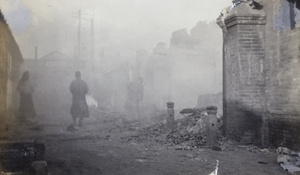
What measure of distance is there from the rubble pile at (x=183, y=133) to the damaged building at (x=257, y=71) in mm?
1042

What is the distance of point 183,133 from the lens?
10.3 m

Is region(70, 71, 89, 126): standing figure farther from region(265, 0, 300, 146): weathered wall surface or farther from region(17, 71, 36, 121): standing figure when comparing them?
region(265, 0, 300, 146): weathered wall surface

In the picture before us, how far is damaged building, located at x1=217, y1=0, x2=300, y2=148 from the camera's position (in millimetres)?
7941

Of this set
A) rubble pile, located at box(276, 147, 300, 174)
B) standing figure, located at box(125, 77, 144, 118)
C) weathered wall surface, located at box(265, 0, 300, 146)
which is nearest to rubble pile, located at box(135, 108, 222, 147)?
weathered wall surface, located at box(265, 0, 300, 146)

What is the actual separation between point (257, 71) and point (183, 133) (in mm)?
3216

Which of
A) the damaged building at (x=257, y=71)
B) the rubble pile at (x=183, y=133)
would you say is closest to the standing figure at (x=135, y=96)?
the rubble pile at (x=183, y=133)

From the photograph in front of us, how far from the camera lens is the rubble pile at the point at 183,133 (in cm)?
917

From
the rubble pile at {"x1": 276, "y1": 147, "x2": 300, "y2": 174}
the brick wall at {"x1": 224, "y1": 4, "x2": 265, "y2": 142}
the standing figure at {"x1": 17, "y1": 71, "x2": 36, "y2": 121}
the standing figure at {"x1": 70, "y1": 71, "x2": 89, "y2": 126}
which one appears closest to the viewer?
the rubble pile at {"x1": 276, "y1": 147, "x2": 300, "y2": 174}

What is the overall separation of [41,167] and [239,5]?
6.97m

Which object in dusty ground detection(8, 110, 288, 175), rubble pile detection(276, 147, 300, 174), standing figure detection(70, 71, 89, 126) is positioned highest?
standing figure detection(70, 71, 89, 126)

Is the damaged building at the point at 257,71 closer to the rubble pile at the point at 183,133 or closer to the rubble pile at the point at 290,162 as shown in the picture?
the rubble pile at the point at 183,133

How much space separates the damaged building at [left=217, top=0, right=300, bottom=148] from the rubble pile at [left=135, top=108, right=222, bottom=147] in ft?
3.42

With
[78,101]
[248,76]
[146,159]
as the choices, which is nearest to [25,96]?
[78,101]

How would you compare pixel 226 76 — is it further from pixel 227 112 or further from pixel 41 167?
pixel 41 167
